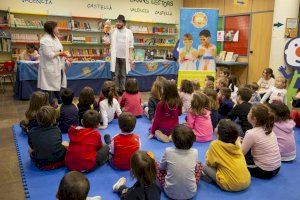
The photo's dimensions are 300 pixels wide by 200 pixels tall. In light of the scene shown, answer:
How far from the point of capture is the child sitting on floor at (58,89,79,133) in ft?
11.6

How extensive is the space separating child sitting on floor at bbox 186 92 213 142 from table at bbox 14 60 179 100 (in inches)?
134

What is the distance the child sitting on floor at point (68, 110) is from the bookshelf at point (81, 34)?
3.73 meters

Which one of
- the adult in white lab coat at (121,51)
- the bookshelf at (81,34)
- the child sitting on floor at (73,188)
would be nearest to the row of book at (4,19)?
the bookshelf at (81,34)

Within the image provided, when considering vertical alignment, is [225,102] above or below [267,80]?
below

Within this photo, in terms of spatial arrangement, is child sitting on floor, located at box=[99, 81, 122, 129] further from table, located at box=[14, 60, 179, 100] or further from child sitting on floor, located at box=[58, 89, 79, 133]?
table, located at box=[14, 60, 179, 100]

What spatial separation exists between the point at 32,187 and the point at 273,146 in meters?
2.15

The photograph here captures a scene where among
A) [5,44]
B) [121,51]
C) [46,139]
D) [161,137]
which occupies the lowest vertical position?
[161,137]

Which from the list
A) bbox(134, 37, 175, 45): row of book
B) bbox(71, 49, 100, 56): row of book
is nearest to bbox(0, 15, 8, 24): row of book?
bbox(71, 49, 100, 56): row of book

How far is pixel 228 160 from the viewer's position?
230 centimetres

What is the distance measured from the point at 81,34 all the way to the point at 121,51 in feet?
10.8

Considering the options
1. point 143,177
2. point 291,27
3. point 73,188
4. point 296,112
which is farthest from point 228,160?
point 291,27

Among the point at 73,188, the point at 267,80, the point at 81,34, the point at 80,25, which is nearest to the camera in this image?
the point at 73,188

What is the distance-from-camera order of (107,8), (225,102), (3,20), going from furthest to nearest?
(107,8)
(3,20)
(225,102)

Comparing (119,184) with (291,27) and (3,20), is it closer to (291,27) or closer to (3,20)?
(291,27)
